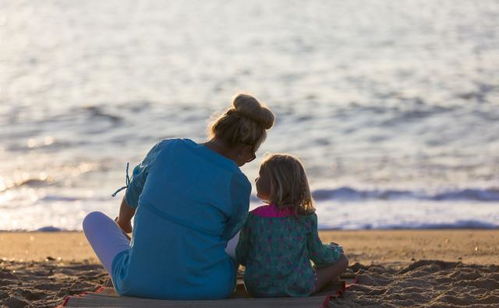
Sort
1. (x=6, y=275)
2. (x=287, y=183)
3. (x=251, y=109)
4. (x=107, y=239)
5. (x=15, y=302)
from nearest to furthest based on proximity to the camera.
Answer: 1. (x=251, y=109)
2. (x=287, y=183)
3. (x=107, y=239)
4. (x=15, y=302)
5. (x=6, y=275)

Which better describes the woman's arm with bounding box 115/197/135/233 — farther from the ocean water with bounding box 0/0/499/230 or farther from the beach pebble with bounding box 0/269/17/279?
the ocean water with bounding box 0/0/499/230

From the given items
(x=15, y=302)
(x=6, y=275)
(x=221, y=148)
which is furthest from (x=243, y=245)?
(x=6, y=275)

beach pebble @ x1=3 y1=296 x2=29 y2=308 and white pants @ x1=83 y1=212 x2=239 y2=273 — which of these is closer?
white pants @ x1=83 y1=212 x2=239 y2=273

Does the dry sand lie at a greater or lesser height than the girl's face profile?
lesser

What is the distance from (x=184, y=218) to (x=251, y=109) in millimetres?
575

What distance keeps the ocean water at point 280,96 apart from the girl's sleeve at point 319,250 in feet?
10.5

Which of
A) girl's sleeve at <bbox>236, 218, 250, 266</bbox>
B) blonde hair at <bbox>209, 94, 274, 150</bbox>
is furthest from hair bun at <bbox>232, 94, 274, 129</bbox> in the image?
girl's sleeve at <bbox>236, 218, 250, 266</bbox>

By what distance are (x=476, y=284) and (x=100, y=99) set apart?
11.0m

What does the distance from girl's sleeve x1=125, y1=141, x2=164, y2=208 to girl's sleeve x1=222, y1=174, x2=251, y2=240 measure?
41 cm

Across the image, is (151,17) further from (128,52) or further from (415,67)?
(415,67)

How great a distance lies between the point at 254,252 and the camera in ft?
17.3

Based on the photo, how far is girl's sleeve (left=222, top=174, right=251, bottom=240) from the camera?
199 inches

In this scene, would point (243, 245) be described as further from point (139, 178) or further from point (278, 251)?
point (139, 178)

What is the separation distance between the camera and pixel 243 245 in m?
5.32
